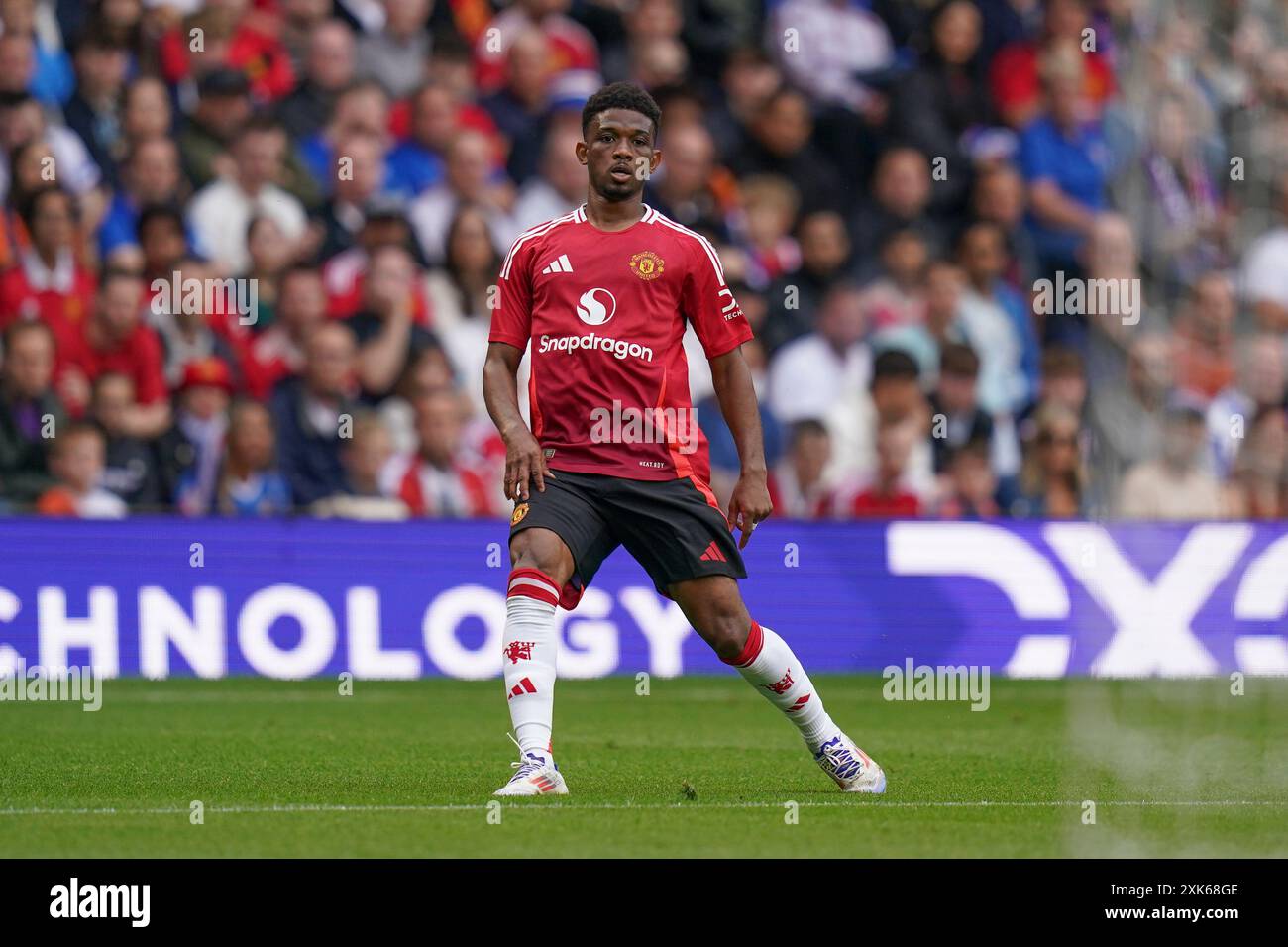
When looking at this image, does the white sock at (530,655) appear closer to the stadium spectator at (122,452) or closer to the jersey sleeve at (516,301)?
the jersey sleeve at (516,301)

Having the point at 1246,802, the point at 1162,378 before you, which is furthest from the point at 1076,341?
the point at 1246,802

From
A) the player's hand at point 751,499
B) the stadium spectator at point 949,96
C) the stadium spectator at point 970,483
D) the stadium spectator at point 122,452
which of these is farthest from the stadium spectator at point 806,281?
the player's hand at point 751,499

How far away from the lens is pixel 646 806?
808 centimetres

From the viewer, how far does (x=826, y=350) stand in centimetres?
1656

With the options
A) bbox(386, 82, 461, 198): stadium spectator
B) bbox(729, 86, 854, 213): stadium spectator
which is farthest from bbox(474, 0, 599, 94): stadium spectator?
bbox(729, 86, 854, 213): stadium spectator

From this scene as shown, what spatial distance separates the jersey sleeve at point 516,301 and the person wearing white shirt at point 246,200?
807cm

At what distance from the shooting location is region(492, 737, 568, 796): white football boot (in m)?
8.00

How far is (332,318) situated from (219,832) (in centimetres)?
879

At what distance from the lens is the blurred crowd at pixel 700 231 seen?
14984 mm

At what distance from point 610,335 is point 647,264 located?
304 millimetres

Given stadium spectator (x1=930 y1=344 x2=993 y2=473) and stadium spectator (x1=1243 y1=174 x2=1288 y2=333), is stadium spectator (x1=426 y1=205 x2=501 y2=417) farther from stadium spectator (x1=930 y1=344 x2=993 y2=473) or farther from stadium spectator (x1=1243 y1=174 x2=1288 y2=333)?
stadium spectator (x1=1243 y1=174 x2=1288 y2=333)

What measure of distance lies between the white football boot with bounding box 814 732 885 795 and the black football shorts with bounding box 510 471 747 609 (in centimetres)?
83

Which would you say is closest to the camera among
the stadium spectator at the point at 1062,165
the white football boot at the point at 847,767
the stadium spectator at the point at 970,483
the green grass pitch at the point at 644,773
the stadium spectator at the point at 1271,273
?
the green grass pitch at the point at 644,773

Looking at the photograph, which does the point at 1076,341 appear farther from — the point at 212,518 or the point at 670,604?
the point at 212,518
